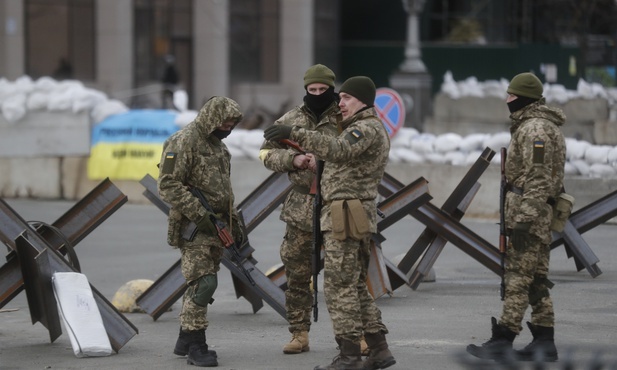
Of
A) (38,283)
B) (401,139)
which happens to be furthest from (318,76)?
(401,139)

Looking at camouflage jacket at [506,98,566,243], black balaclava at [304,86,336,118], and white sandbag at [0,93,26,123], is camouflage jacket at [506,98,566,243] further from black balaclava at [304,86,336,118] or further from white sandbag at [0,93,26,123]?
white sandbag at [0,93,26,123]

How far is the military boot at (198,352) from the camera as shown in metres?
7.48

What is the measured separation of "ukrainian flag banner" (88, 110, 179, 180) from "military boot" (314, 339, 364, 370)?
33.3 feet

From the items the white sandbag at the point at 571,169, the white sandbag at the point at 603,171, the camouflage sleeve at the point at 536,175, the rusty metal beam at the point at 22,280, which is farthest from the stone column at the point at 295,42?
the camouflage sleeve at the point at 536,175

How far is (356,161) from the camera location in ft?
23.3

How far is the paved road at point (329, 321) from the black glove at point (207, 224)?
0.85m

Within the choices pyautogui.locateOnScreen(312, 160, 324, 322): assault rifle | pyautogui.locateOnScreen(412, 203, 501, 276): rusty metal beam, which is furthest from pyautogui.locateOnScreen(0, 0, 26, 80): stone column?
pyautogui.locateOnScreen(312, 160, 324, 322): assault rifle

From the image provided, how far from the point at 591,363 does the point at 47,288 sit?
193 inches

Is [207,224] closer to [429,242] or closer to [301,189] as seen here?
[301,189]

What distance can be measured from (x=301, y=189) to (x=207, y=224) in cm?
69

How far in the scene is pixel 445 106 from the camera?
26.5 meters

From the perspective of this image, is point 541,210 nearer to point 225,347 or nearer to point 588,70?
point 225,347

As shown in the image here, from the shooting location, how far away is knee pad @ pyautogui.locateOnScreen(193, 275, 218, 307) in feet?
24.7

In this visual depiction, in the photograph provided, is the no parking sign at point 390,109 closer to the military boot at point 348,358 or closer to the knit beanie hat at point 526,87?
the knit beanie hat at point 526,87
